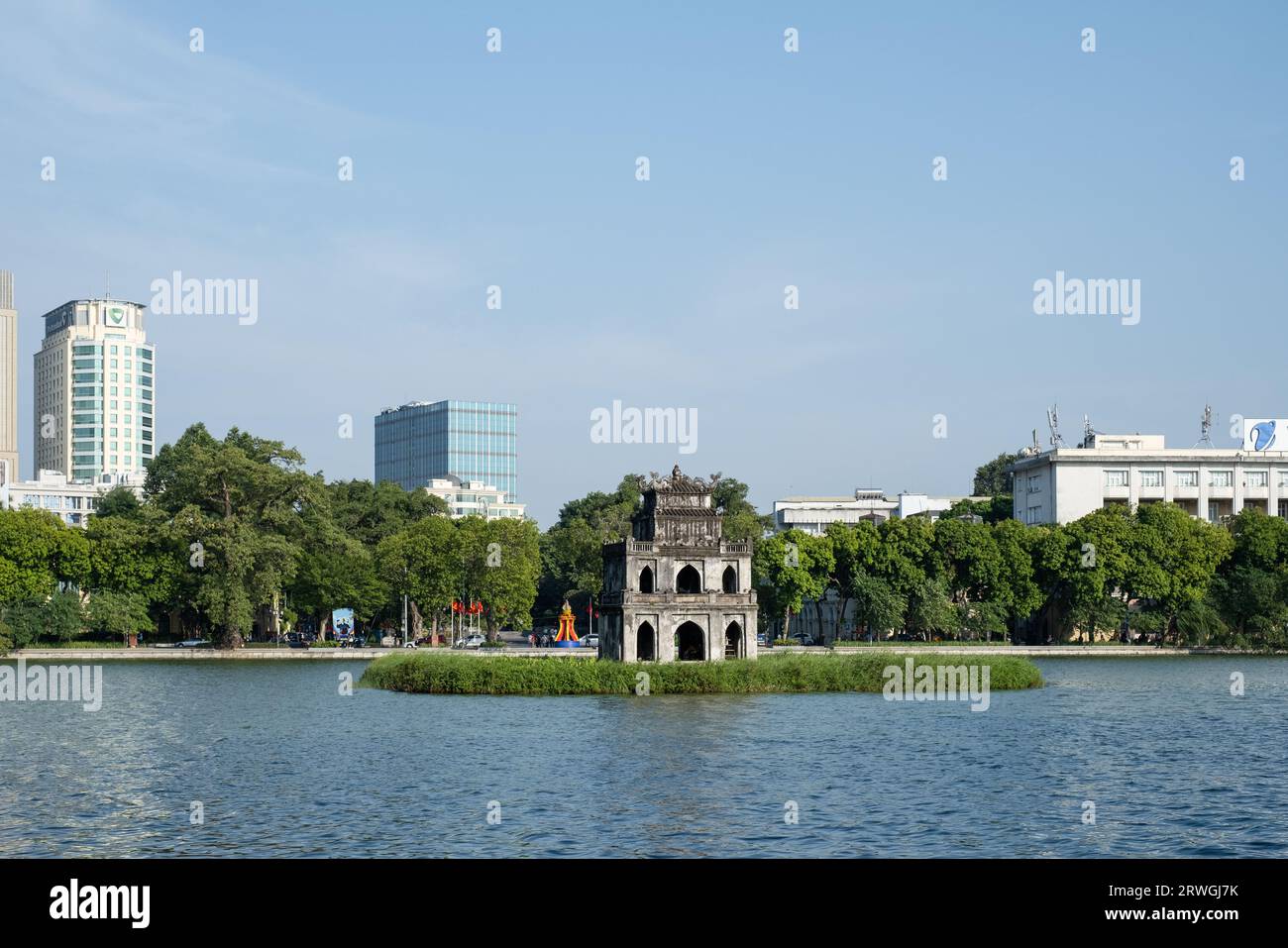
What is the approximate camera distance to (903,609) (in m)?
130

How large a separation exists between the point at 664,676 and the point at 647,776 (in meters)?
29.9

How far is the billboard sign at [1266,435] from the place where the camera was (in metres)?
160

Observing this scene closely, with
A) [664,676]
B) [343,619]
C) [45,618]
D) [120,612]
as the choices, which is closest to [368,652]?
[343,619]

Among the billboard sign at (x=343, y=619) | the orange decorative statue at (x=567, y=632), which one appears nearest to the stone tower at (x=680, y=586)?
the orange decorative statue at (x=567, y=632)

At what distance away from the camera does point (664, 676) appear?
7919 cm

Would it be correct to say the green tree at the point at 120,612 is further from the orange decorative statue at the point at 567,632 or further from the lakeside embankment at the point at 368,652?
the orange decorative statue at the point at 567,632

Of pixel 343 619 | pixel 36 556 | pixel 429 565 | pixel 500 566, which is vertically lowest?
pixel 343 619

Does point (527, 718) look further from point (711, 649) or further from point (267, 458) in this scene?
point (267, 458)

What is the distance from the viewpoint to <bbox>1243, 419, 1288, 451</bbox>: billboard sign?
6284 inches

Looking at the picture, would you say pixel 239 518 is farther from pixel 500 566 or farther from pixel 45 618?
pixel 500 566
